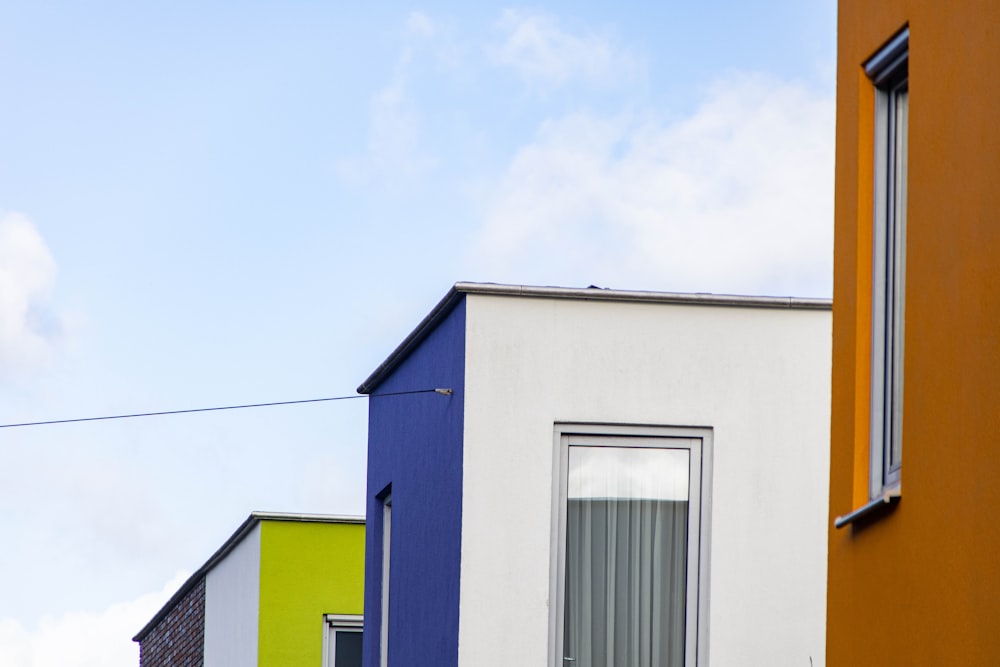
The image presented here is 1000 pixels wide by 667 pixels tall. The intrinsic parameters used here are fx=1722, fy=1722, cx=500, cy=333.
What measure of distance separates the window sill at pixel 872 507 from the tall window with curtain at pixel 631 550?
389 cm

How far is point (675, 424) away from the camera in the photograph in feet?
33.1

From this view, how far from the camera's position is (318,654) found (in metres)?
16.9

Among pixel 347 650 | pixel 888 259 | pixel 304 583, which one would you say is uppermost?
pixel 888 259

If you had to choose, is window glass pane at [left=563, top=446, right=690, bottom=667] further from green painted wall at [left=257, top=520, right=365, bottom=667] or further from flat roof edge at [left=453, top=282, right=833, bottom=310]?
green painted wall at [left=257, top=520, right=365, bottom=667]

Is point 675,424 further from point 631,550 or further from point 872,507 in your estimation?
point 872,507

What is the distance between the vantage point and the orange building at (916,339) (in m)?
5.15

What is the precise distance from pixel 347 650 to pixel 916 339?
1220 centimetres

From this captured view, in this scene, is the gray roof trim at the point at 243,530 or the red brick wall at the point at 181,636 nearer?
the gray roof trim at the point at 243,530

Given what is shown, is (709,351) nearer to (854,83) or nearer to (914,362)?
(854,83)

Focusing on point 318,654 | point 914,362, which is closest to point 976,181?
point 914,362

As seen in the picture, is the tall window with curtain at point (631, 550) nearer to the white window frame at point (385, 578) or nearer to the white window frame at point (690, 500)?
the white window frame at point (690, 500)

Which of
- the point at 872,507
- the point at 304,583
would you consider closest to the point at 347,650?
the point at 304,583

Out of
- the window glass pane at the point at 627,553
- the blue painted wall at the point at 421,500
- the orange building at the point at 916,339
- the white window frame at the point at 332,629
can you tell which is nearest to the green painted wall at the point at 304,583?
the white window frame at the point at 332,629

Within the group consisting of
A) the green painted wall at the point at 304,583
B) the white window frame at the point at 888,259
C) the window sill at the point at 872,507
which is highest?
the white window frame at the point at 888,259
